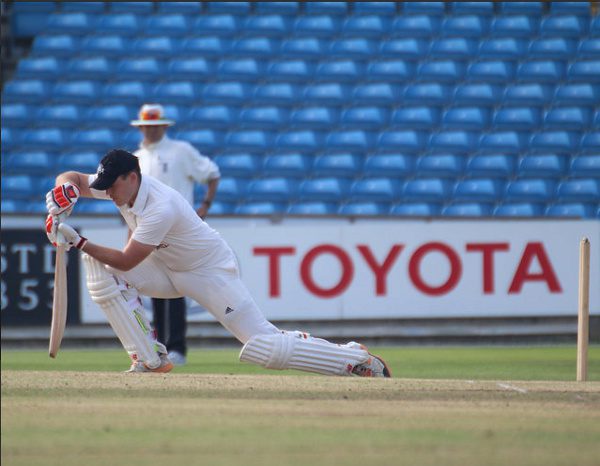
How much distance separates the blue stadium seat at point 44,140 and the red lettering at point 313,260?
491cm

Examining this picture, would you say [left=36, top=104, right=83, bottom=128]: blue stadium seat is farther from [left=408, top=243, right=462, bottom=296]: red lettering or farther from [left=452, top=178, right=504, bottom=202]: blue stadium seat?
[left=408, top=243, right=462, bottom=296]: red lettering

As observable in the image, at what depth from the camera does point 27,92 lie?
15195 millimetres

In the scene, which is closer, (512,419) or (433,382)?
(512,419)

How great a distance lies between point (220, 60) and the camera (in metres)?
15.2

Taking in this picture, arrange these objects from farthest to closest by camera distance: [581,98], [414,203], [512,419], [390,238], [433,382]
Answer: [581,98], [414,203], [390,238], [433,382], [512,419]

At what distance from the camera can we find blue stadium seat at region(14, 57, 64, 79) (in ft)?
50.5

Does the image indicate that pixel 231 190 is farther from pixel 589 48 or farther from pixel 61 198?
pixel 61 198

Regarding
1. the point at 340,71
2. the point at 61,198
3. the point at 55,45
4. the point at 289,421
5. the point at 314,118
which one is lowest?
the point at 289,421

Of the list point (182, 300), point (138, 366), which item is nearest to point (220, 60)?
point (182, 300)

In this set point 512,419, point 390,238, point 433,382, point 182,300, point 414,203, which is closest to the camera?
point 512,419

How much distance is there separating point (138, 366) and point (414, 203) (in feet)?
23.0

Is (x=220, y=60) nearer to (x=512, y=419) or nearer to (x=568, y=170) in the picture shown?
(x=568, y=170)

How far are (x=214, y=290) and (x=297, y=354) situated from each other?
0.62 m

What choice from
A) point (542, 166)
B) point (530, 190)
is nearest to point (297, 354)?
point (530, 190)
